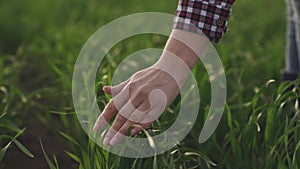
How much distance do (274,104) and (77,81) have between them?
67 centimetres

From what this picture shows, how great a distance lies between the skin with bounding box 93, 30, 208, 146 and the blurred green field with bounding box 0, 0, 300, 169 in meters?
0.14

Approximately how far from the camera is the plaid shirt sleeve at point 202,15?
3.73 feet

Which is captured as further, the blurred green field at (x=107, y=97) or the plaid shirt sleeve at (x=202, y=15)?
the blurred green field at (x=107, y=97)

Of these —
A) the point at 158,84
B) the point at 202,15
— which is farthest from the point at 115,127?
the point at 202,15

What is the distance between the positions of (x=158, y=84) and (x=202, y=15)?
191mm

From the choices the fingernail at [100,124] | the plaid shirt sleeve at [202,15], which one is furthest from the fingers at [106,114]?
the plaid shirt sleeve at [202,15]

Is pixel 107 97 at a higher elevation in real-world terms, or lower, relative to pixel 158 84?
lower

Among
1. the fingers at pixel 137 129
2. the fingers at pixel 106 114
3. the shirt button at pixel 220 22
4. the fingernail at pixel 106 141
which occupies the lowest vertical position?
the fingernail at pixel 106 141

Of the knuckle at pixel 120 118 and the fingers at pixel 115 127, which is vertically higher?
the knuckle at pixel 120 118

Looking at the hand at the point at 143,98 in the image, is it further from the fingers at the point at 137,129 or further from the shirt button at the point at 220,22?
the shirt button at the point at 220,22

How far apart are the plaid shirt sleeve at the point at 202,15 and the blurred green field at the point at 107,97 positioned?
0.31m

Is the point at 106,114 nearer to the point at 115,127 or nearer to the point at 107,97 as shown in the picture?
the point at 115,127

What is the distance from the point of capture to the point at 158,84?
1094 mm

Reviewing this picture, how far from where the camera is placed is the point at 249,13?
3.48 metres
